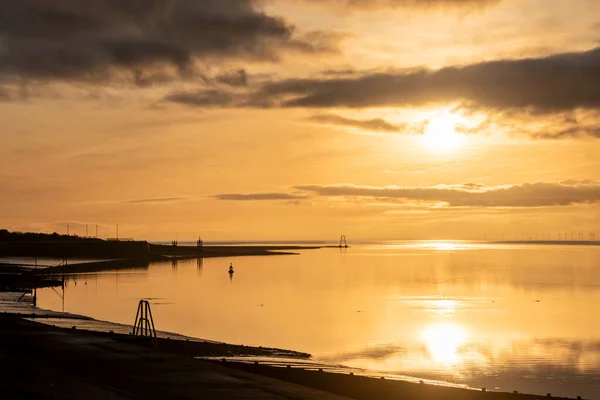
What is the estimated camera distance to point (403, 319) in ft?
243

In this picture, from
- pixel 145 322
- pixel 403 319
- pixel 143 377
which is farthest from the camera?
pixel 403 319

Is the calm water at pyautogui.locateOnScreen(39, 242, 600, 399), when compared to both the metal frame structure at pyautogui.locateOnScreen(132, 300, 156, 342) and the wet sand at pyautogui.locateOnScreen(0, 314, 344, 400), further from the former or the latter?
the wet sand at pyautogui.locateOnScreen(0, 314, 344, 400)

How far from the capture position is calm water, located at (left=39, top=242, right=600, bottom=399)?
45.5 metres

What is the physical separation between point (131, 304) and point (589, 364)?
173 ft

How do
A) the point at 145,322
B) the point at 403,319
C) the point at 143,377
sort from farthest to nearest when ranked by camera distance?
the point at 403,319, the point at 145,322, the point at 143,377

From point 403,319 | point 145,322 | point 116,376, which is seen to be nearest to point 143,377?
point 116,376

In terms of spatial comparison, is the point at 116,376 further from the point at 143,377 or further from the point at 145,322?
the point at 145,322

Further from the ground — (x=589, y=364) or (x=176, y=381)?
(x=176, y=381)

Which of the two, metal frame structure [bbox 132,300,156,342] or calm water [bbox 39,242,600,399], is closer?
metal frame structure [bbox 132,300,156,342]

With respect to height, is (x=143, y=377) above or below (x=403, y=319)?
above

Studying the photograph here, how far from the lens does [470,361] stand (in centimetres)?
4788

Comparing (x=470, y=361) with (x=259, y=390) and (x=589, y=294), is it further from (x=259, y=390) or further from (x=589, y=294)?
(x=589, y=294)

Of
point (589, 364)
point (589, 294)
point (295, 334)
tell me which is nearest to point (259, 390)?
point (589, 364)

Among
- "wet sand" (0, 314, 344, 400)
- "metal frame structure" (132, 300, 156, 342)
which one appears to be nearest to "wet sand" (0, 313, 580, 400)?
"wet sand" (0, 314, 344, 400)
